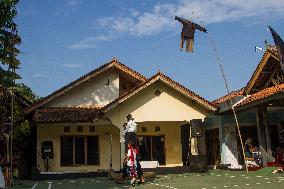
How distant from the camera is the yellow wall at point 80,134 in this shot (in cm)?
1955

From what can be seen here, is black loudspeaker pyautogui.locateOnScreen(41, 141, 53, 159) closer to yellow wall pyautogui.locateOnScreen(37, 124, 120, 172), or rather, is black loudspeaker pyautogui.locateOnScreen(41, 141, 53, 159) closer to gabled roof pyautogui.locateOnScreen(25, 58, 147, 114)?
yellow wall pyautogui.locateOnScreen(37, 124, 120, 172)

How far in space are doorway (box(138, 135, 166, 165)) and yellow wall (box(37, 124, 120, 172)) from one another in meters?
1.64

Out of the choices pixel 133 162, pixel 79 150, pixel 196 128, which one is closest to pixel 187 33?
pixel 196 128

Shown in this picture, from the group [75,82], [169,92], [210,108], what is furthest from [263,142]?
[75,82]

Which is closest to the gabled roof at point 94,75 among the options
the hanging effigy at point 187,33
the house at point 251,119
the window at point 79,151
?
the window at point 79,151

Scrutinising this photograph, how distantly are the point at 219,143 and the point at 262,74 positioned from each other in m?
4.56

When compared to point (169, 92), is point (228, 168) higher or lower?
lower

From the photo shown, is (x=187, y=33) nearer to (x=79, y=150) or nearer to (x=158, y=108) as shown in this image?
(x=158, y=108)

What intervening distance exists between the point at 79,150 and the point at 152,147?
406 centimetres

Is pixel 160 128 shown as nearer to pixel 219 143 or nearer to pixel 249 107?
pixel 219 143

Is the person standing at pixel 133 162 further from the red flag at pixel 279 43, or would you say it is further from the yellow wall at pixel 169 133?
the yellow wall at pixel 169 133

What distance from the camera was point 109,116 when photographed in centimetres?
1802

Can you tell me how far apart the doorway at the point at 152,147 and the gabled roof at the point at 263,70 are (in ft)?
17.9

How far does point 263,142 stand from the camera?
56.3 ft
